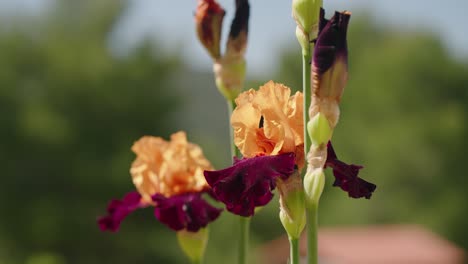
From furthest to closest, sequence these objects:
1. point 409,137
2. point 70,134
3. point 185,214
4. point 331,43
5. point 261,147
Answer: point 409,137 < point 70,134 < point 185,214 < point 261,147 < point 331,43

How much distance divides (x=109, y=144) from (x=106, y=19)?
5.96ft

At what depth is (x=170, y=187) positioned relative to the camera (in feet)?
3.10

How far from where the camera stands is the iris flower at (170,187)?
0.87 m

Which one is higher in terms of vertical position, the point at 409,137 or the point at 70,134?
the point at 70,134

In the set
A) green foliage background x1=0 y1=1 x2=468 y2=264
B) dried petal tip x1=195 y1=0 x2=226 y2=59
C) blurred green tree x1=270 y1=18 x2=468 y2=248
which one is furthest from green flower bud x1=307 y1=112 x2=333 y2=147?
blurred green tree x1=270 y1=18 x2=468 y2=248

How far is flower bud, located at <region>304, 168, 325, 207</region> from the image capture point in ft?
1.82

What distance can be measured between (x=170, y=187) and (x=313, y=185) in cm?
41

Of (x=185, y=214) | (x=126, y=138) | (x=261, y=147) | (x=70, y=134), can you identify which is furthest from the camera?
(x=126, y=138)

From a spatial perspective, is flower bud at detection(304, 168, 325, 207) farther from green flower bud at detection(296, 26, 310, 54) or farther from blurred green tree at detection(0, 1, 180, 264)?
blurred green tree at detection(0, 1, 180, 264)

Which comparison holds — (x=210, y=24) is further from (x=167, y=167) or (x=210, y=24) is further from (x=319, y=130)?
(x=319, y=130)

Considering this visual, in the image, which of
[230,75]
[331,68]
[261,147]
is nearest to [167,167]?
[230,75]

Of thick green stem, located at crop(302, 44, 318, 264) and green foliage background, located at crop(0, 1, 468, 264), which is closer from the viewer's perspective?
thick green stem, located at crop(302, 44, 318, 264)

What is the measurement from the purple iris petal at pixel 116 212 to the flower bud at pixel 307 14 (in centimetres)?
40

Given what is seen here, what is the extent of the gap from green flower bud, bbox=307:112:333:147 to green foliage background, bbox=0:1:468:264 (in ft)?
22.8
